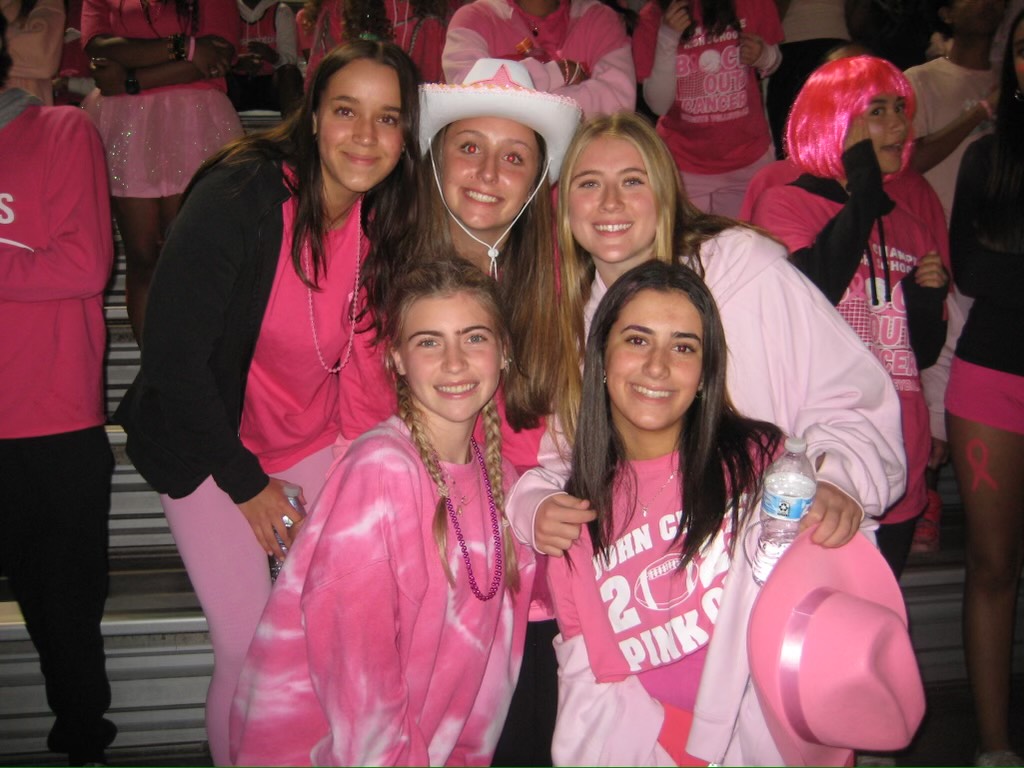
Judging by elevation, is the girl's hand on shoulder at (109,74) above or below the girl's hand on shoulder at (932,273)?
above

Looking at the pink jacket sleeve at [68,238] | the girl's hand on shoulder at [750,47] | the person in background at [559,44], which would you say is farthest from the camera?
the girl's hand on shoulder at [750,47]

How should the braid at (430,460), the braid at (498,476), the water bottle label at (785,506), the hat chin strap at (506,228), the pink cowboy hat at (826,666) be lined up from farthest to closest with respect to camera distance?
1. the hat chin strap at (506,228)
2. the braid at (498,476)
3. the braid at (430,460)
4. the water bottle label at (785,506)
5. the pink cowboy hat at (826,666)

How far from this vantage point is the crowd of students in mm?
1759

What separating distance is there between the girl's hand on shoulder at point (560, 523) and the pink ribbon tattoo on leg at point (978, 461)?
4.20 feet

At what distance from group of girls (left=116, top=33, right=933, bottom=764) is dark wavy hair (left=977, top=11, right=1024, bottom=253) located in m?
0.87

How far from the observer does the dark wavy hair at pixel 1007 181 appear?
93.2 inches

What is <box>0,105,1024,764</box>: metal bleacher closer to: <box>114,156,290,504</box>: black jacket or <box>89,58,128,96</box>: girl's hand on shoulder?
<box>114,156,290,504</box>: black jacket

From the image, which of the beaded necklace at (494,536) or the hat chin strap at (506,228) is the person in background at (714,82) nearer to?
the hat chin strap at (506,228)

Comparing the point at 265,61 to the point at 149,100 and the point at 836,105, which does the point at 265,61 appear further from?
the point at 836,105

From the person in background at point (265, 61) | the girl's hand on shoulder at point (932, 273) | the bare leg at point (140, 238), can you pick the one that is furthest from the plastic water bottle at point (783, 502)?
the person in background at point (265, 61)

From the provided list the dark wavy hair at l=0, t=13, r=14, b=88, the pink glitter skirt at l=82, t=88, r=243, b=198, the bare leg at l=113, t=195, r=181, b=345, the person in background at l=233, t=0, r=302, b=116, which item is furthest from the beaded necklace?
the person in background at l=233, t=0, r=302, b=116

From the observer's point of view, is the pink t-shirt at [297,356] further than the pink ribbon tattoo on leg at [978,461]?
No

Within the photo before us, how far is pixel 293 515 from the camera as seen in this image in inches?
79.4

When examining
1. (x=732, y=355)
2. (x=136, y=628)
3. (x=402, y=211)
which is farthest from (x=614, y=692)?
(x=136, y=628)
